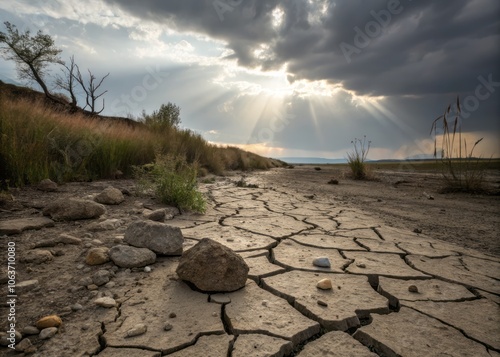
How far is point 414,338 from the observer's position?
1.14 metres

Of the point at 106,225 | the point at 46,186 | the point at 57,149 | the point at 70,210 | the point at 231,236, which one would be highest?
the point at 57,149

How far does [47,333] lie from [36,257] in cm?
75

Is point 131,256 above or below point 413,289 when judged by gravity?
above

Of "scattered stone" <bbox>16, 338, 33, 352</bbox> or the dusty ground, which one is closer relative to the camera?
"scattered stone" <bbox>16, 338, 33, 352</bbox>

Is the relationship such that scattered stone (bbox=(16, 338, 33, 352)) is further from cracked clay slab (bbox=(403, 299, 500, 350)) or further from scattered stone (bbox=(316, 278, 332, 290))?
cracked clay slab (bbox=(403, 299, 500, 350))

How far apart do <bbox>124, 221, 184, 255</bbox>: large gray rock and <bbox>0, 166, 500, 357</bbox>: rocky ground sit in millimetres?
13

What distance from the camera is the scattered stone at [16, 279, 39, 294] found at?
1.34 metres

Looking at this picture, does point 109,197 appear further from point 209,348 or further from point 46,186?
point 209,348

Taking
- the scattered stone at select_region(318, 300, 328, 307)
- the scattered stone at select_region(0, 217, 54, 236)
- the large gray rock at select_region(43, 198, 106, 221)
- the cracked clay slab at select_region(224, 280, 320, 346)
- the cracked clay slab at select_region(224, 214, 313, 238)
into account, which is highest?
the large gray rock at select_region(43, 198, 106, 221)

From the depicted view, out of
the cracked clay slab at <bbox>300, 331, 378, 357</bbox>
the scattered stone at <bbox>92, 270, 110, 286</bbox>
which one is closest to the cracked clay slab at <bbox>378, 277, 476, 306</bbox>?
the cracked clay slab at <bbox>300, 331, 378, 357</bbox>

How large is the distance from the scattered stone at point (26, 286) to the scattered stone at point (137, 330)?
658 millimetres

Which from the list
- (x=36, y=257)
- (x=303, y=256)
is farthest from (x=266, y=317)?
(x=36, y=257)

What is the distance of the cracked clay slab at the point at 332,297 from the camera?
4.10ft

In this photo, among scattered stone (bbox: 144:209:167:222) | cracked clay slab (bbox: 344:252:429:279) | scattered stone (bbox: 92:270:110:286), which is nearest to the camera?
scattered stone (bbox: 92:270:110:286)
